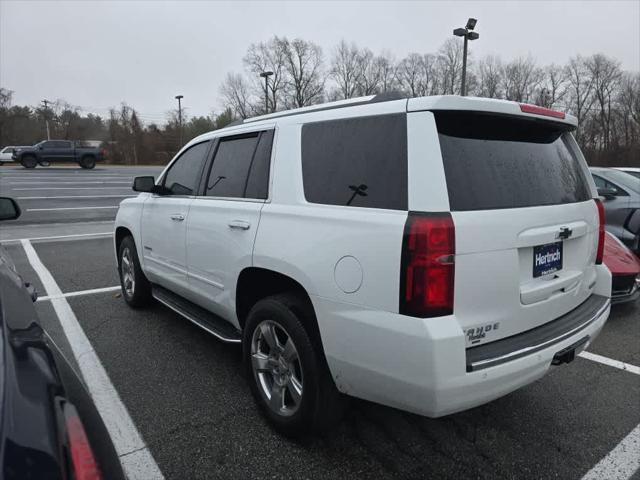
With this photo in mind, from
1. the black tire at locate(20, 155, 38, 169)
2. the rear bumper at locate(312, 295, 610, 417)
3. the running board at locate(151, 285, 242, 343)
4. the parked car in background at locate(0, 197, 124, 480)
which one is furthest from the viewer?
the black tire at locate(20, 155, 38, 169)

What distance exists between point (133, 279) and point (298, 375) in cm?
293

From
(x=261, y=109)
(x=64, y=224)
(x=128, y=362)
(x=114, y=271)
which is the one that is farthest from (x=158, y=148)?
Answer: (x=128, y=362)

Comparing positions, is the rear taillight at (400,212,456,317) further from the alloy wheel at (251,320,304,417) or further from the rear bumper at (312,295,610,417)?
the alloy wheel at (251,320,304,417)

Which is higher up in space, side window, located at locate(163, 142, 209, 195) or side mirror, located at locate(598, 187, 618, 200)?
side window, located at locate(163, 142, 209, 195)

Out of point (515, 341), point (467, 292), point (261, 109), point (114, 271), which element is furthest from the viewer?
point (261, 109)

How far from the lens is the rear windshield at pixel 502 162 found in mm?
2100

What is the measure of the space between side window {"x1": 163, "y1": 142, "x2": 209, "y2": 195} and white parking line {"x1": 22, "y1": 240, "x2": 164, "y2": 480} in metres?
1.59

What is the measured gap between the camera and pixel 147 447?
2.57 meters

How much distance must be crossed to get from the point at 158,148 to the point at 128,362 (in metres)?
55.6

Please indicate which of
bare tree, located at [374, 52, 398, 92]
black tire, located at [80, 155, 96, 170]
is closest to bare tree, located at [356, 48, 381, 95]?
bare tree, located at [374, 52, 398, 92]

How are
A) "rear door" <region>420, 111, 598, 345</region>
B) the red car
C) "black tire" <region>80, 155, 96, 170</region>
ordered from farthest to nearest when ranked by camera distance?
1. "black tire" <region>80, 155, 96, 170</region>
2. the red car
3. "rear door" <region>420, 111, 598, 345</region>

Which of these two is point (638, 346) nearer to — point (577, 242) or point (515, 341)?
point (577, 242)

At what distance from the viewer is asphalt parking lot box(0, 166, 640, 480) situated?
2.44 m

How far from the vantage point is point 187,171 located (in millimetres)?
3957
